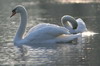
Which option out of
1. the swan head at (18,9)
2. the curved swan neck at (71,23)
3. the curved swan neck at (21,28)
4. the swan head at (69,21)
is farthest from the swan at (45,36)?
the swan head at (69,21)

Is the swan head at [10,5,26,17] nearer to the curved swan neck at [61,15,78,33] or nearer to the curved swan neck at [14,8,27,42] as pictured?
the curved swan neck at [14,8,27,42]

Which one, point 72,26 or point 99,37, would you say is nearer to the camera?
point 99,37

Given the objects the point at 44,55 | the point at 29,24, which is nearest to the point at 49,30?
the point at 44,55

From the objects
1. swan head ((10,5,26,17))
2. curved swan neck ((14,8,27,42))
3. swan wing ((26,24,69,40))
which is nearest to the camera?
swan wing ((26,24,69,40))

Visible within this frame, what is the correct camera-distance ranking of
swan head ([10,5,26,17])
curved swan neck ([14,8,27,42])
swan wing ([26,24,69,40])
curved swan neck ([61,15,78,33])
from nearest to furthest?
swan wing ([26,24,69,40]), curved swan neck ([14,8,27,42]), swan head ([10,5,26,17]), curved swan neck ([61,15,78,33])

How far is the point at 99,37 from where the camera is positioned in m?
20.3


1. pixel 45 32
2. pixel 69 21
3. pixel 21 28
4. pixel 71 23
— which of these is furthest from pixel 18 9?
pixel 69 21

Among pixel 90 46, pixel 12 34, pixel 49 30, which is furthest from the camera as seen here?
pixel 12 34

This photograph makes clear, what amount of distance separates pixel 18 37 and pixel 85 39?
2.76m

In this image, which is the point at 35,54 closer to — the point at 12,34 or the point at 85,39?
the point at 85,39

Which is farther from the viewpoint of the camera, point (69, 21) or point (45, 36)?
point (69, 21)

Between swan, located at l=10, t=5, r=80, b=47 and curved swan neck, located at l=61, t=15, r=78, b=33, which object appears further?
curved swan neck, located at l=61, t=15, r=78, b=33

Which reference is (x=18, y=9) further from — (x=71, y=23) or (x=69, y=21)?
(x=69, y=21)

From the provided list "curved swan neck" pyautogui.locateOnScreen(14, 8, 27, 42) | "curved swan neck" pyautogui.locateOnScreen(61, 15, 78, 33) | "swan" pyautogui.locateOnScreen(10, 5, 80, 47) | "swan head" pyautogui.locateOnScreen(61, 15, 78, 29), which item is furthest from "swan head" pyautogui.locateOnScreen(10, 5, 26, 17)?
"swan head" pyautogui.locateOnScreen(61, 15, 78, 29)
